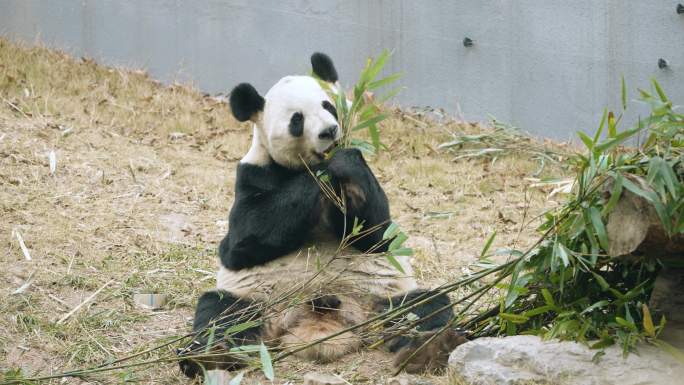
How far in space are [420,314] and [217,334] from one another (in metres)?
1.11

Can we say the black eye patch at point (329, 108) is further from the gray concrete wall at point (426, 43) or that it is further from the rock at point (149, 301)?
the gray concrete wall at point (426, 43)

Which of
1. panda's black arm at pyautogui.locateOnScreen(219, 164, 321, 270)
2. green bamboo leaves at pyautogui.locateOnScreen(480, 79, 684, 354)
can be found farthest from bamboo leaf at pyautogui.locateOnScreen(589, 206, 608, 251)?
panda's black arm at pyautogui.locateOnScreen(219, 164, 321, 270)

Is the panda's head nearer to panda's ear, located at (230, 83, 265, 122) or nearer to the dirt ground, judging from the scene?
panda's ear, located at (230, 83, 265, 122)

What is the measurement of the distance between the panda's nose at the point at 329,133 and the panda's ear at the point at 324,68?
60cm

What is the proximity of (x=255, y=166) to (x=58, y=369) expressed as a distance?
1559 mm

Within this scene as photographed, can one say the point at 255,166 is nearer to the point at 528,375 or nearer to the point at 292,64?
the point at 528,375


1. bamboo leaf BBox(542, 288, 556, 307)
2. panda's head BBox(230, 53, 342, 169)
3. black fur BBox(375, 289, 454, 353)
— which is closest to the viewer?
bamboo leaf BBox(542, 288, 556, 307)

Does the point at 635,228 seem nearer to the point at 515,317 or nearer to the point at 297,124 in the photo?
the point at 515,317

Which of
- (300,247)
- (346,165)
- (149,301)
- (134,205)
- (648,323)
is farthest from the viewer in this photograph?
(134,205)

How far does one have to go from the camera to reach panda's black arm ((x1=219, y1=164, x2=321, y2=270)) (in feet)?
15.6

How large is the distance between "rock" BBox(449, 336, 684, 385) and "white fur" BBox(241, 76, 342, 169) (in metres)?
1.54

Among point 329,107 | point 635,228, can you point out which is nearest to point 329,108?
point 329,107

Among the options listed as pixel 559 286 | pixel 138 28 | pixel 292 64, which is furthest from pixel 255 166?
pixel 138 28

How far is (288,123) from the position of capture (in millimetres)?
4945
